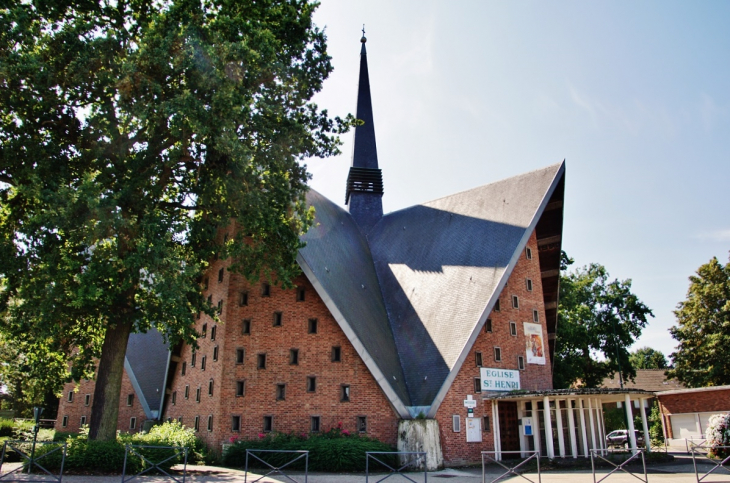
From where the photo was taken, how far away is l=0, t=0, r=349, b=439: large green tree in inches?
521

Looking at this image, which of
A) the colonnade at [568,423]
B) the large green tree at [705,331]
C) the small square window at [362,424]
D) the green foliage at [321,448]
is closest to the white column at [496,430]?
the colonnade at [568,423]

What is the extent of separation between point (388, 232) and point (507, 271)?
331 inches

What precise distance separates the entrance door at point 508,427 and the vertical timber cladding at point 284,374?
4910 mm

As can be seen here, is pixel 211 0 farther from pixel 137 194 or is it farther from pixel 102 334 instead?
pixel 102 334

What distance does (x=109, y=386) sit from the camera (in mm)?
15070

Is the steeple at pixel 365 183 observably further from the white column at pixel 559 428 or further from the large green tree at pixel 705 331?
the large green tree at pixel 705 331

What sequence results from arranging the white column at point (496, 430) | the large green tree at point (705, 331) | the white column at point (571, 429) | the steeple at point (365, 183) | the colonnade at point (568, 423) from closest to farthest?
1. the colonnade at point (568, 423)
2. the white column at point (571, 429)
3. the white column at point (496, 430)
4. the steeple at point (365, 183)
5. the large green tree at point (705, 331)

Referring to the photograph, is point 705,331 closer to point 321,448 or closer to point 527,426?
point 527,426

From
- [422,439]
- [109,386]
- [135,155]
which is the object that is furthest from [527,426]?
[135,155]

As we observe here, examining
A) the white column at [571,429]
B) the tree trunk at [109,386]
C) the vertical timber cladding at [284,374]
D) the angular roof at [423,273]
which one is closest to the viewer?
the tree trunk at [109,386]

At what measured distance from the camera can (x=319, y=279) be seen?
19.1 m

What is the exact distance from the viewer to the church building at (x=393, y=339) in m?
18.5

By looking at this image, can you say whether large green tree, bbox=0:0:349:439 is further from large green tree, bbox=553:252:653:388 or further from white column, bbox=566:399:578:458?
large green tree, bbox=553:252:653:388

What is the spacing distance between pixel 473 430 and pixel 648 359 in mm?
76082
